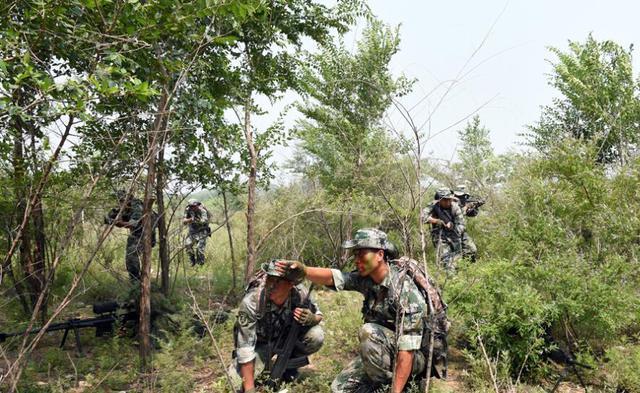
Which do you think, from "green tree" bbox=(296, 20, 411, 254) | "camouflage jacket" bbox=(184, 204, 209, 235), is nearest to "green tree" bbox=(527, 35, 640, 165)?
"green tree" bbox=(296, 20, 411, 254)

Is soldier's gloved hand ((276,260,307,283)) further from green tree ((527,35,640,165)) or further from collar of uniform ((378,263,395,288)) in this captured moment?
green tree ((527,35,640,165))

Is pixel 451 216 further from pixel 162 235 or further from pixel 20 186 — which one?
pixel 20 186

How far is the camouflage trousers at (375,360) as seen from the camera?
318cm

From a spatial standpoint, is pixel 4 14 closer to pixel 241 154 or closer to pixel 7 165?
pixel 7 165

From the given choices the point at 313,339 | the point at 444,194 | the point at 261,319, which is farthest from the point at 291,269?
the point at 444,194

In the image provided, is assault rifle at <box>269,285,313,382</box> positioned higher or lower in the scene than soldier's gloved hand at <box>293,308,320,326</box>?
lower

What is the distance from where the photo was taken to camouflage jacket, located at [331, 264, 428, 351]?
293cm

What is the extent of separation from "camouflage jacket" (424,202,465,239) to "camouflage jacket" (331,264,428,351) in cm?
380

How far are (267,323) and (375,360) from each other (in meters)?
0.92

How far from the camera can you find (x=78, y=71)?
345 centimetres

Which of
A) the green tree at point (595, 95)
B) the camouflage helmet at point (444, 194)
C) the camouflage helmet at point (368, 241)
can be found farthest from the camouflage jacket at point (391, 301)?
the green tree at point (595, 95)

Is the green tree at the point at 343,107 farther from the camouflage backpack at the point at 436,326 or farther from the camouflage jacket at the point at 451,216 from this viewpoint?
the camouflage backpack at the point at 436,326

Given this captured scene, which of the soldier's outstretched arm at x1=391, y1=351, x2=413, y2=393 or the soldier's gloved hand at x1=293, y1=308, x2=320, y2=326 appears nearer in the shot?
the soldier's outstretched arm at x1=391, y1=351, x2=413, y2=393

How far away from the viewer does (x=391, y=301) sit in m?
3.27
